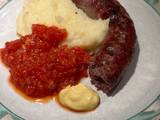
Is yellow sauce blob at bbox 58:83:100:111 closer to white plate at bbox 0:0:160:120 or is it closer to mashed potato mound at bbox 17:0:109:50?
white plate at bbox 0:0:160:120

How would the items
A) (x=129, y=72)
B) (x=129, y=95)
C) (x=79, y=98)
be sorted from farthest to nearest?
(x=129, y=72) < (x=129, y=95) < (x=79, y=98)

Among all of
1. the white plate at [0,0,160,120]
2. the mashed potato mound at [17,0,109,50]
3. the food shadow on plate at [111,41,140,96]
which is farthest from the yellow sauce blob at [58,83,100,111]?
the mashed potato mound at [17,0,109,50]

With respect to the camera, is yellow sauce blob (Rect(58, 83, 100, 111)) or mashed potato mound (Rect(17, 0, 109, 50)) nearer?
yellow sauce blob (Rect(58, 83, 100, 111))

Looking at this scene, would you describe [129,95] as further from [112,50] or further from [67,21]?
[67,21]

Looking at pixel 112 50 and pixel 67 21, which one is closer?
pixel 112 50

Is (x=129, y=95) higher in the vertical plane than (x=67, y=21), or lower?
lower

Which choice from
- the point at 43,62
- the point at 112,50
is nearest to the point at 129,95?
the point at 112,50

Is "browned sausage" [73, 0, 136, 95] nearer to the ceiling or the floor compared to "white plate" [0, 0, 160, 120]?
nearer to the ceiling

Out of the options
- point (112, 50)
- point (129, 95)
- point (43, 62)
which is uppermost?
point (112, 50)
